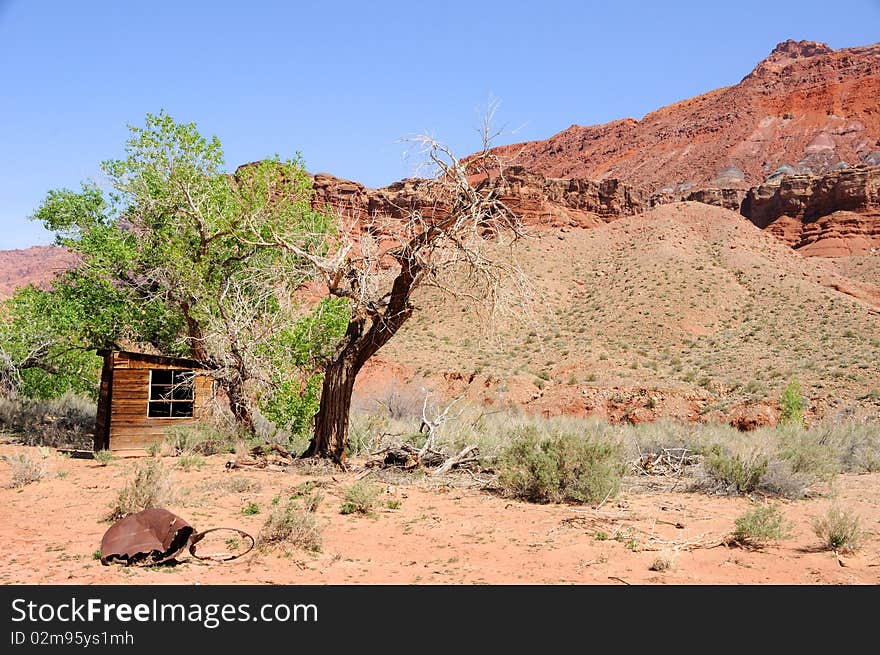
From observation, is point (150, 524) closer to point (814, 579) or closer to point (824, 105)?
point (814, 579)

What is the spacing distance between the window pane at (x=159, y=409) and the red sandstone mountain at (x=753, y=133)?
76337 mm

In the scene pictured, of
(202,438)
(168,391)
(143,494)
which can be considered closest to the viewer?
(143,494)

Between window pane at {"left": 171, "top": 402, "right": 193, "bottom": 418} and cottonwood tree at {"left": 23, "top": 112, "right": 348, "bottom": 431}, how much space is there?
4.24 feet

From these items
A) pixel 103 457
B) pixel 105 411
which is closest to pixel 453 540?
pixel 103 457

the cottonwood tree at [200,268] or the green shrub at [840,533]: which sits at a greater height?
the cottonwood tree at [200,268]

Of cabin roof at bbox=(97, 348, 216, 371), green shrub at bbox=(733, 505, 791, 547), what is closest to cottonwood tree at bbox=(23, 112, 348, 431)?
cabin roof at bbox=(97, 348, 216, 371)

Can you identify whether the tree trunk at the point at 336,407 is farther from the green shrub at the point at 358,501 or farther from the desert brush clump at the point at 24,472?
the desert brush clump at the point at 24,472

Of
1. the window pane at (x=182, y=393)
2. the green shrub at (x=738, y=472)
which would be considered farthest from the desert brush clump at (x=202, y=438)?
the green shrub at (x=738, y=472)

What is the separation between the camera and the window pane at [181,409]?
1488 cm

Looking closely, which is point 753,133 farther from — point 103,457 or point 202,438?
point 103,457

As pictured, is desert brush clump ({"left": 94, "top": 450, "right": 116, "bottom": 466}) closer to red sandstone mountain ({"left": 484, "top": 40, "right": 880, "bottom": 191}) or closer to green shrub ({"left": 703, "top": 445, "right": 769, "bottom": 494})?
green shrub ({"left": 703, "top": 445, "right": 769, "bottom": 494})

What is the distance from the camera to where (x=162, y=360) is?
14250 millimetres

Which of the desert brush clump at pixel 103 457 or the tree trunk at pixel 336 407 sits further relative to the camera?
the desert brush clump at pixel 103 457

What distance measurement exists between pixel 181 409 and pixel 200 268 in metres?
3.94
